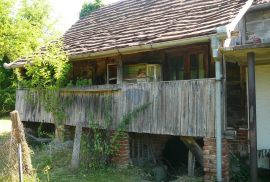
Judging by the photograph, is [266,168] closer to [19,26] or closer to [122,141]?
[122,141]

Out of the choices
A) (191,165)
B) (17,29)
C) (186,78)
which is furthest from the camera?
(17,29)

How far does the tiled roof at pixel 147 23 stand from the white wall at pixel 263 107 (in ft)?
7.24

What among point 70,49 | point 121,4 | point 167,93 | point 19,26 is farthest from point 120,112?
point 19,26

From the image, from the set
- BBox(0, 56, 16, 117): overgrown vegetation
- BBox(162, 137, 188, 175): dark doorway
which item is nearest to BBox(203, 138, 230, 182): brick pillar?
BBox(162, 137, 188, 175): dark doorway

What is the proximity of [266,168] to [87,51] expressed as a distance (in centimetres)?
629

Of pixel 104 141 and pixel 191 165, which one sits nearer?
pixel 191 165

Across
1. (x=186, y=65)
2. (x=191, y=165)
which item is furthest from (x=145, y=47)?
(x=191, y=165)

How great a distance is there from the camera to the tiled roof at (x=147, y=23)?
8.98 m

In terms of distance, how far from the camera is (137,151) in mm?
10750

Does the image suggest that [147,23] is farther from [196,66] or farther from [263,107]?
[263,107]

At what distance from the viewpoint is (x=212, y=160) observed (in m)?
8.23

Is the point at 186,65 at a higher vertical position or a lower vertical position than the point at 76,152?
higher

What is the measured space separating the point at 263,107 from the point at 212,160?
2.89 meters

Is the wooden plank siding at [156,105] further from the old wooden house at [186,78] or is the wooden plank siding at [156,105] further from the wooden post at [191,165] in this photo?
the wooden post at [191,165]
